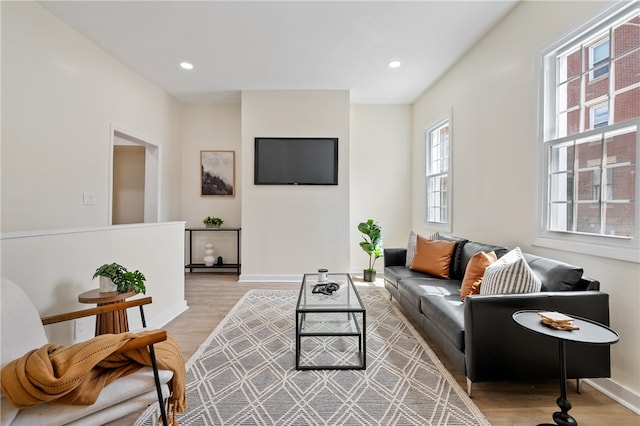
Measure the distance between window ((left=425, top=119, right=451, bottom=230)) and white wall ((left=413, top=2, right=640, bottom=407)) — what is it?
0.97 ft

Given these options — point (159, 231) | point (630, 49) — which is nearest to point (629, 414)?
point (630, 49)

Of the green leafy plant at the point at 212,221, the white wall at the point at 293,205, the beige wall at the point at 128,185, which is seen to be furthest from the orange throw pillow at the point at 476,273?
the beige wall at the point at 128,185

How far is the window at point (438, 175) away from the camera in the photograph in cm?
414

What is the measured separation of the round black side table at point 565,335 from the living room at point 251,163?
57 centimetres

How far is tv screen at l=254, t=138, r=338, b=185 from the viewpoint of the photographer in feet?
15.2

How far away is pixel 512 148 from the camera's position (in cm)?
273

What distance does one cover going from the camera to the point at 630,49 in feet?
5.93

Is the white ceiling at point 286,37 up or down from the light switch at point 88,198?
up

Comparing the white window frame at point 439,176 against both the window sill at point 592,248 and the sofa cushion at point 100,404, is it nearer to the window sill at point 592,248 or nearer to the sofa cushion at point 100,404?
the window sill at point 592,248

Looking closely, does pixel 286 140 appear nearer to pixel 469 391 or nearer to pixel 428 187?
pixel 428 187

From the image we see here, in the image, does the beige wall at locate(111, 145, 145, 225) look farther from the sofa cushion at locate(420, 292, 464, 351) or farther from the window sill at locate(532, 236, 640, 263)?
the window sill at locate(532, 236, 640, 263)

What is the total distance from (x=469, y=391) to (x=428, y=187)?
3.42 metres

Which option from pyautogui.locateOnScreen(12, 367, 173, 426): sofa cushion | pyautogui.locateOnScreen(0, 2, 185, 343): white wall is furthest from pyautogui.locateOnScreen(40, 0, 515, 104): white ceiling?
pyautogui.locateOnScreen(12, 367, 173, 426): sofa cushion

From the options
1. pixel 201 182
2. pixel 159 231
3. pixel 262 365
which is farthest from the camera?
pixel 201 182
